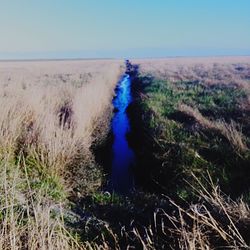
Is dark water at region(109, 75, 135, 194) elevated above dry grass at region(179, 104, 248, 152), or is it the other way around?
dry grass at region(179, 104, 248, 152)

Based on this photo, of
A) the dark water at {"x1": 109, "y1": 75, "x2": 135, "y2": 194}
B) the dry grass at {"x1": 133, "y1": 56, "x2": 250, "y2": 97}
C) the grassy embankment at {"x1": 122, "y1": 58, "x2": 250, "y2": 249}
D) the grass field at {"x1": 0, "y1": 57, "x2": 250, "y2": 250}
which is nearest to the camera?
the grass field at {"x1": 0, "y1": 57, "x2": 250, "y2": 250}

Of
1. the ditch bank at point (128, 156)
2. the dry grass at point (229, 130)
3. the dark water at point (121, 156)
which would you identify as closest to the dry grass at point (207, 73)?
the dark water at point (121, 156)

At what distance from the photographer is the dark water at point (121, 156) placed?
33.4 ft

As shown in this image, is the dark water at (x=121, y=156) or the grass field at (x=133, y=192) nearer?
the grass field at (x=133, y=192)

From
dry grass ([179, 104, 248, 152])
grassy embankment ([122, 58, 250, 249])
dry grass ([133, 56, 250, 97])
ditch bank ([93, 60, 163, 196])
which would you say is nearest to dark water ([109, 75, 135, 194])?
ditch bank ([93, 60, 163, 196])

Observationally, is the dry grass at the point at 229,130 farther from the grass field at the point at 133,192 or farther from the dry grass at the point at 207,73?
the dry grass at the point at 207,73

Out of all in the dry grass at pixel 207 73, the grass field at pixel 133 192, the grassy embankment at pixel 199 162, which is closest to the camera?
the grass field at pixel 133 192

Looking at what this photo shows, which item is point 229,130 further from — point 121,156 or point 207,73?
point 207,73

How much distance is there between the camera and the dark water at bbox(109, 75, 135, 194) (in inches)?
400

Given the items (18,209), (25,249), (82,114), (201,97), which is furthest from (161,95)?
(25,249)

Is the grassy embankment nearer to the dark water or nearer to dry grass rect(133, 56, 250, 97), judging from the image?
the dark water

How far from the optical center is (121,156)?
1315 centimetres

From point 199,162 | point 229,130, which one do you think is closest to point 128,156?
point 229,130

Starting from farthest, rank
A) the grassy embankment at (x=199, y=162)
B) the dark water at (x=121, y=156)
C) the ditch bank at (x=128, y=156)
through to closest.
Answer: the dark water at (x=121, y=156) → the ditch bank at (x=128, y=156) → the grassy embankment at (x=199, y=162)
